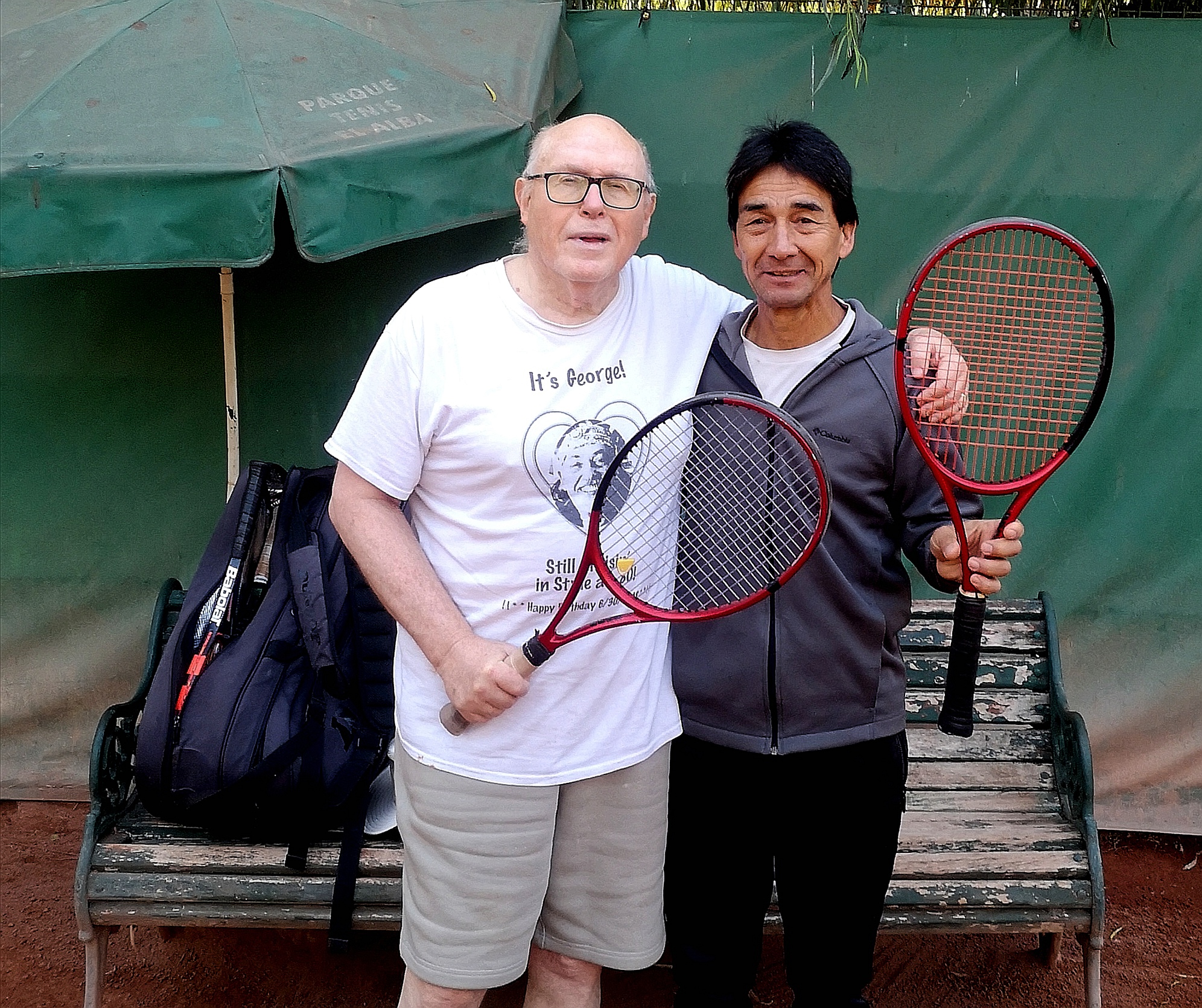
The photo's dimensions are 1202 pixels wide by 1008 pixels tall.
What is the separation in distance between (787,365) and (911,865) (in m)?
1.46

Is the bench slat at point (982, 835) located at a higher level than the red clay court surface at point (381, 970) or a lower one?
higher

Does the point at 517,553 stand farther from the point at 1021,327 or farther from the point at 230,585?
the point at 1021,327

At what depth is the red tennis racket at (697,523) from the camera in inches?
78.2

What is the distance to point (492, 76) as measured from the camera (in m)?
3.37

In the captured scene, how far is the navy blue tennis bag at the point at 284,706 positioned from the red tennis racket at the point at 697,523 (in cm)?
105

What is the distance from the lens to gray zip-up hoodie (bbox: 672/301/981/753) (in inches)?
83.1

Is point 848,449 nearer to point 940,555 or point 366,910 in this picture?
point 940,555

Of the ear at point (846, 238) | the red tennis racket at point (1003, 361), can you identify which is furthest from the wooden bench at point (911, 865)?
the ear at point (846, 238)

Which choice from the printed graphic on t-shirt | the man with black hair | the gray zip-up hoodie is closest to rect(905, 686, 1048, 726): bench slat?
the man with black hair

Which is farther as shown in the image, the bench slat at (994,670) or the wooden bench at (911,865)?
the bench slat at (994,670)

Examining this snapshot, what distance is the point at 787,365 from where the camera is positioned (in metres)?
Result: 2.16

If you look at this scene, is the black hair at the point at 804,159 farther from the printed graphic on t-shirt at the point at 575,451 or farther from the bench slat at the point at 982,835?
the bench slat at the point at 982,835

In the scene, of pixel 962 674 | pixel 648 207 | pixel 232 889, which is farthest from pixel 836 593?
pixel 232 889

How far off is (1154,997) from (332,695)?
246 cm
